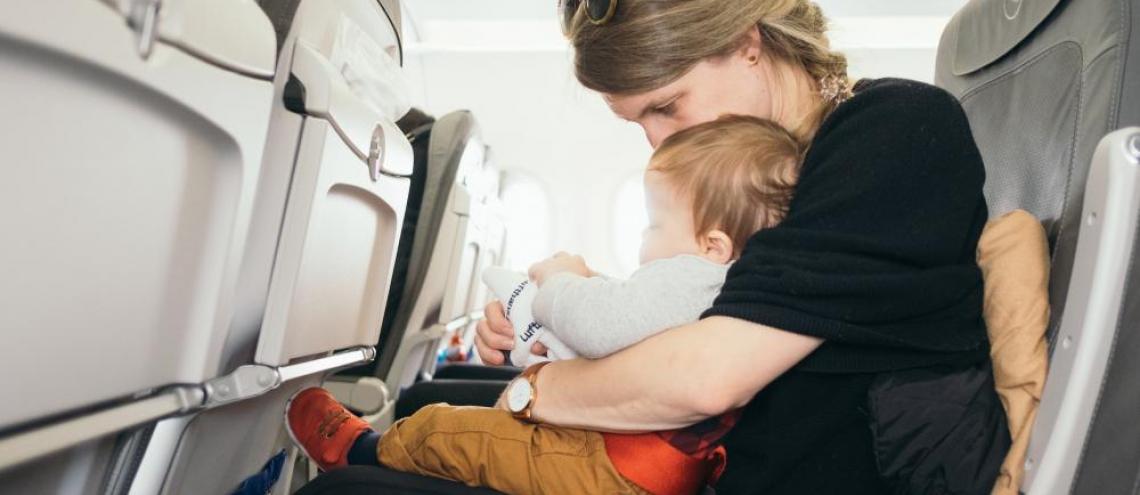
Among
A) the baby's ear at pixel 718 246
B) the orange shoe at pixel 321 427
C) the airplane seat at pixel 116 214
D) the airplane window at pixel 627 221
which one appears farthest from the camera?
the airplane window at pixel 627 221

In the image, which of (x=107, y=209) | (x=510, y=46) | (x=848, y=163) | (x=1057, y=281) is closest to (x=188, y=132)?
(x=107, y=209)

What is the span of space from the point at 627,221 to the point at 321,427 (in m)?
5.86

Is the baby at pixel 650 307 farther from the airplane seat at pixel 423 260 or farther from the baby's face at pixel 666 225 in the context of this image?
the airplane seat at pixel 423 260

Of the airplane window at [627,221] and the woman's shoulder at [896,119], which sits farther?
the airplane window at [627,221]

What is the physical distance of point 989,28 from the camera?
158 cm

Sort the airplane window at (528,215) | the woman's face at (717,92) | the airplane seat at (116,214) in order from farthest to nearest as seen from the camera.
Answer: the airplane window at (528,215)
the woman's face at (717,92)
the airplane seat at (116,214)

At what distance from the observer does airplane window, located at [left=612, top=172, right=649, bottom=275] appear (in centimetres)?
734

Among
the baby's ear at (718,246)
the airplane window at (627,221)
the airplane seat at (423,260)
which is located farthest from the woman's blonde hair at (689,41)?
the airplane window at (627,221)

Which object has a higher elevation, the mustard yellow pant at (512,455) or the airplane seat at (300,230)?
the airplane seat at (300,230)

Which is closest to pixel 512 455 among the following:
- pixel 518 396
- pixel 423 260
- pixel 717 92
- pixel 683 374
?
pixel 518 396

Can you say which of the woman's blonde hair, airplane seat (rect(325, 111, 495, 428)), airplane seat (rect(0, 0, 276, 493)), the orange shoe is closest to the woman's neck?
the woman's blonde hair

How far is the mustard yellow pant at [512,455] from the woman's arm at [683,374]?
0.24 feet

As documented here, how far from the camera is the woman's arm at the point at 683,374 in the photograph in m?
1.07

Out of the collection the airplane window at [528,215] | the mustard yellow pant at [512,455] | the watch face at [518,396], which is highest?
the watch face at [518,396]
